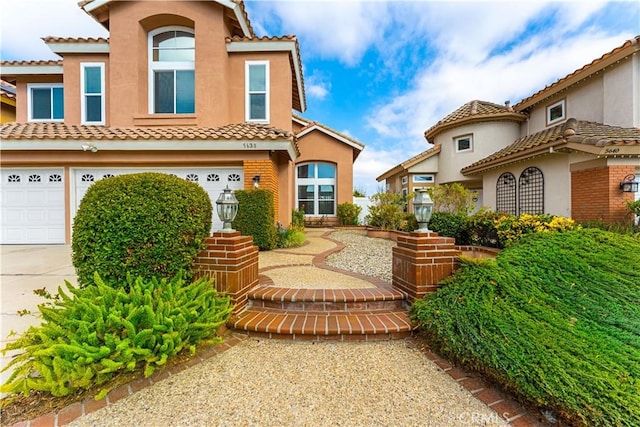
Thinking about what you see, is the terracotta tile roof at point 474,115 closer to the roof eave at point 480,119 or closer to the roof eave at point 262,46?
the roof eave at point 480,119

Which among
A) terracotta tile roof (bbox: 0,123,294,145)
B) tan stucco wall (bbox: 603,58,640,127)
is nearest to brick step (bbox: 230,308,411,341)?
terracotta tile roof (bbox: 0,123,294,145)

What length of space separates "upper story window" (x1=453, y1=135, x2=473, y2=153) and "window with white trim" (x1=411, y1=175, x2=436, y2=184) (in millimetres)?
2109

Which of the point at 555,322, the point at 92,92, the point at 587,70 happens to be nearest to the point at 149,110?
the point at 92,92

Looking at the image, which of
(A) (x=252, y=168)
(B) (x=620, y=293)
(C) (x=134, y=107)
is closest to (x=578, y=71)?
(B) (x=620, y=293)

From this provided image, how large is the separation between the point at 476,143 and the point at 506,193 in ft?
12.3

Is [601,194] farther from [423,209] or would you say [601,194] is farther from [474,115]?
[423,209]

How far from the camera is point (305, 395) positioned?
7.75 ft

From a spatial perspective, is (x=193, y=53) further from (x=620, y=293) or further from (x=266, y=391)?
(x=620, y=293)

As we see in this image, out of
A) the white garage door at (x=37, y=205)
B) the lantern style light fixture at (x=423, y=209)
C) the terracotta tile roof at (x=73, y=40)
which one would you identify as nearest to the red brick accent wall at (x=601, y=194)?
the lantern style light fixture at (x=423, y=209)

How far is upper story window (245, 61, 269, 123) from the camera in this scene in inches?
400

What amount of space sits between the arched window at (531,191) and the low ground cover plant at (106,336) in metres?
12.1

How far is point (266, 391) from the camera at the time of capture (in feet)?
7.91

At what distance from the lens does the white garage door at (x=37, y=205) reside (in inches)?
346

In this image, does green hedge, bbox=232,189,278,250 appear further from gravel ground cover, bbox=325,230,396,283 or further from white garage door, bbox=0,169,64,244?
white garage door, bbox=0,169,64,244
